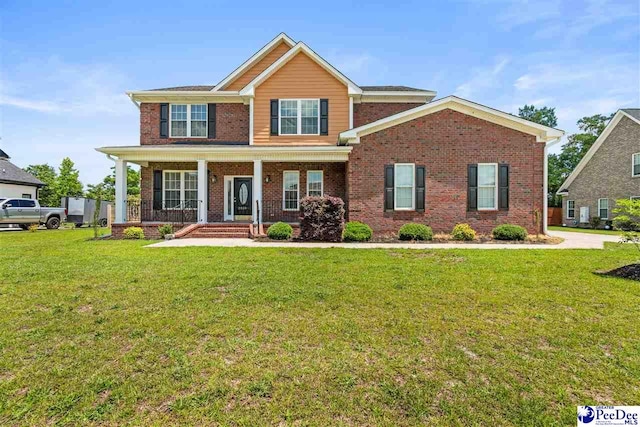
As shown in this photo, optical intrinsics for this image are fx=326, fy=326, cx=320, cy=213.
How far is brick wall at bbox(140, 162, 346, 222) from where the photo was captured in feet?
50.4

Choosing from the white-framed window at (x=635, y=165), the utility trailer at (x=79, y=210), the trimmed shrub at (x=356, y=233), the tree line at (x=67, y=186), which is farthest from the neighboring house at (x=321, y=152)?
the tree line at (x=67, y=186)

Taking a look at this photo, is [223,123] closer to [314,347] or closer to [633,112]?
[314,347]

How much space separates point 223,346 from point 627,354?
3872mm

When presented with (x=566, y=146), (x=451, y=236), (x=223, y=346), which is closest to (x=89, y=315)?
(x=223, y=346)

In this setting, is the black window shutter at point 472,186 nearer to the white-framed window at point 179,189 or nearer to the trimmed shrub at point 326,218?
→ the trimmed shrub at point 326,218

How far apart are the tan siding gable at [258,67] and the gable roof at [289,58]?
4.54 feet

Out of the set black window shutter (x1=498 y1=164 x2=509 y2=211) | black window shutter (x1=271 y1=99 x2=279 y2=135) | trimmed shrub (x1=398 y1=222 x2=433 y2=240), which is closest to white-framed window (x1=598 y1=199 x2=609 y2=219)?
black window shutter (x1=498 y1=164 x2=509 y2=211)

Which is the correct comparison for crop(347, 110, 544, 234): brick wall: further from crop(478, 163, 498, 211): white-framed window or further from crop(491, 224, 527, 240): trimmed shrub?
crop(491, 224, 527, 240): trimmed shrub

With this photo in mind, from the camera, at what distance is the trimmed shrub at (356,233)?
1156cm

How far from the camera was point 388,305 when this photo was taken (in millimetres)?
4465

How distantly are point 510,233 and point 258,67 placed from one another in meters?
13.6

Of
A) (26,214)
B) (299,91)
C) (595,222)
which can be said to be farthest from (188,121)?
(595,222)

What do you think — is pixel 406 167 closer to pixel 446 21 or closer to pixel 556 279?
pixel 446 21

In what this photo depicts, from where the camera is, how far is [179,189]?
15688 millimetres
